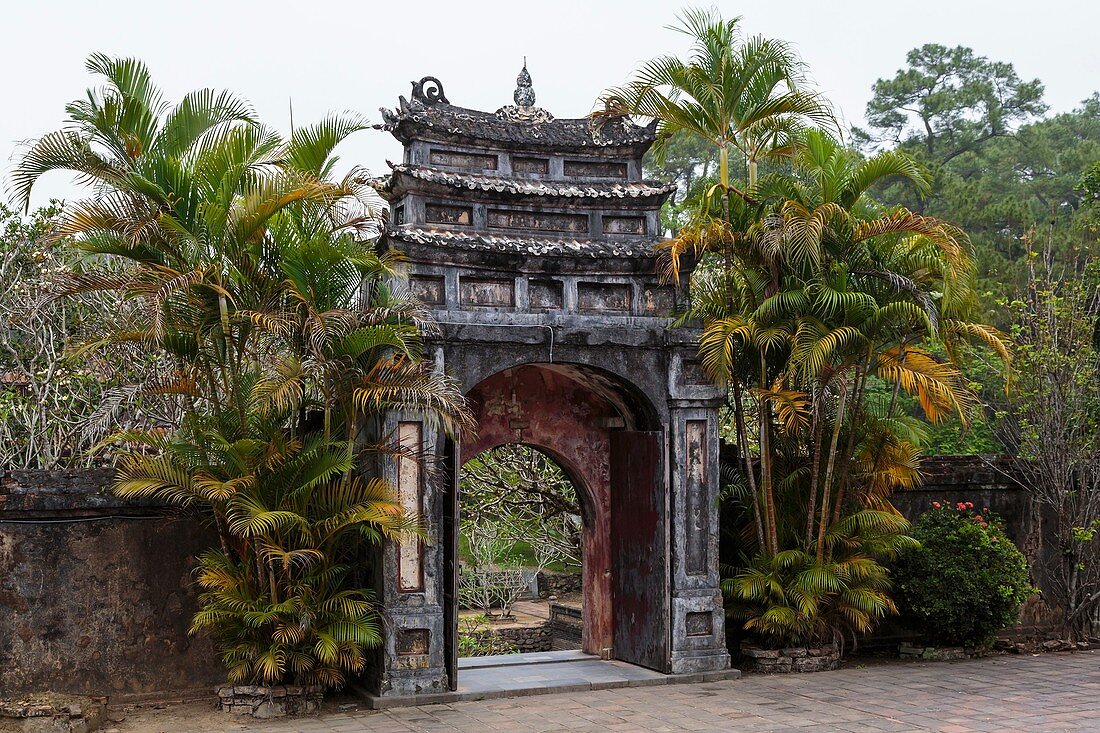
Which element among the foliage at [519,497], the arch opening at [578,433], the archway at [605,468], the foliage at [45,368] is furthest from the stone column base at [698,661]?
the foliage at [45,368]

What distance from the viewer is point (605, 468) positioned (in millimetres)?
10867

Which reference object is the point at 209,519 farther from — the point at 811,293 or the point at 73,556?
the point at 811,293

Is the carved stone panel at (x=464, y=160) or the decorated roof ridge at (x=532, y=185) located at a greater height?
the carved stone panel at (x=464, y=160)

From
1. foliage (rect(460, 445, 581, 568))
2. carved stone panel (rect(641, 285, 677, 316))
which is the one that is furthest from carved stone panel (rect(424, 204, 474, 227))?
foliage (rect(460, 445, 581, 568))

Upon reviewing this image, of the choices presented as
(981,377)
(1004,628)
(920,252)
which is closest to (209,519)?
(920,252)

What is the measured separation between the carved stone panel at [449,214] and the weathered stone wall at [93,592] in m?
3.23

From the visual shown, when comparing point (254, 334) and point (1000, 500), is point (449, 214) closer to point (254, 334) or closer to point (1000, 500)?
point (254, 334)

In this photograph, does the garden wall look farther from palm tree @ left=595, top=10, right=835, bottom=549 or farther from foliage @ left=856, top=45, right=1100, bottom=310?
foliage @ left=856, top=45, right=1100, bottom=310

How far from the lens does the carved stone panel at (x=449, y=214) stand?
9.53 m

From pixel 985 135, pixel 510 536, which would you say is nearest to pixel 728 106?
pixel 510 536

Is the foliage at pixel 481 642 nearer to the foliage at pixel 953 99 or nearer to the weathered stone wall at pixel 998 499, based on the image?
the weathered stone wall at pixel 998 499

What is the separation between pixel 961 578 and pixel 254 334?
6.75m

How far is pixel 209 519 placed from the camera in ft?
28.6

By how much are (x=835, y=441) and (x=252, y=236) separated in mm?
5277
